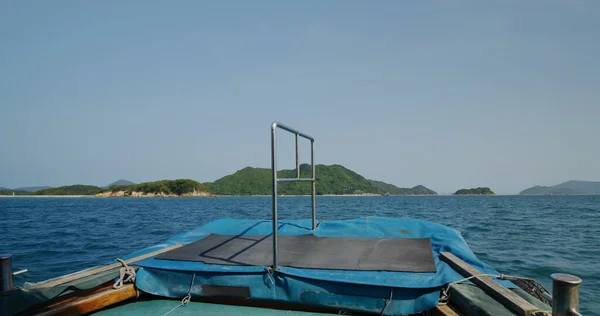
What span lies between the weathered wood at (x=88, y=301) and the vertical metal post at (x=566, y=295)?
316cm

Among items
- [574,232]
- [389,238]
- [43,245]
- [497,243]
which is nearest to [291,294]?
[389,238]

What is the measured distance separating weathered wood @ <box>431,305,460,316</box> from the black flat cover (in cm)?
34

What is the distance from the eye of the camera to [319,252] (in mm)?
3715

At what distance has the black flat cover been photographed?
3207 millimetres

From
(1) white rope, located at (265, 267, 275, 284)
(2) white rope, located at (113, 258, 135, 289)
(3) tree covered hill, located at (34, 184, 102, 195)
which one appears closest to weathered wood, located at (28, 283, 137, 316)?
(2) white rope, located at (113, 258, 135, 289)

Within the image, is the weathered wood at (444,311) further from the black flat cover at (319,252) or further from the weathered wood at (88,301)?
the weathered wood at (88,301)

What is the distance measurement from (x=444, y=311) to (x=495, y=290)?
0.38 m

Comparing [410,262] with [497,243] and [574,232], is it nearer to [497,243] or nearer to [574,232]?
[497,243]

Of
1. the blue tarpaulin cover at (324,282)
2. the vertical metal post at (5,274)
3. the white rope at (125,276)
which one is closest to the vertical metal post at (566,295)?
the blue tarpaulin cover at (324,282)

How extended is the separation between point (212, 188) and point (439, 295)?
5635 inches

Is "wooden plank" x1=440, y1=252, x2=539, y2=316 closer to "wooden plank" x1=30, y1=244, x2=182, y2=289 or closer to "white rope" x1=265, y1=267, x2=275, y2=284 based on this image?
"white rope" x1=265, y1=267, x2=275, y2=284

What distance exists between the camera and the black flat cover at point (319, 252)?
3.21 metres

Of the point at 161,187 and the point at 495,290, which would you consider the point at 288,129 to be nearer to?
the point at 495,290

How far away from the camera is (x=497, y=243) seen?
12.0m
